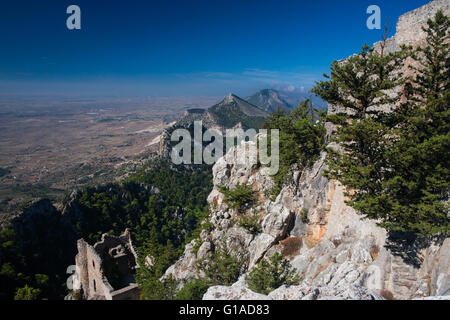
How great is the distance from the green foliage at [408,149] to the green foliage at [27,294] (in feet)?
116

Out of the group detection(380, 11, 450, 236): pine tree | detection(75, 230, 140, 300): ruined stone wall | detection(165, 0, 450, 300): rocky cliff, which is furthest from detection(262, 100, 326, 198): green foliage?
detection(75, 230, 140, 300): ruined stone wall

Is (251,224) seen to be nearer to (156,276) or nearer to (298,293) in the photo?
(156,276)

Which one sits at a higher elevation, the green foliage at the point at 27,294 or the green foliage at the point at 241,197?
the green foliage at the point at 241,197

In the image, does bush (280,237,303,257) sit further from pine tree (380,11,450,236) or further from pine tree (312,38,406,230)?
pine tree (380,11,450,236)

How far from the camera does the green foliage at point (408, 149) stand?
8.93 metres

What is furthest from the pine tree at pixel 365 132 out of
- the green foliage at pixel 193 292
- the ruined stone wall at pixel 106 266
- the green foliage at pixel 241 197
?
the ruined stone wall at pixel 106 266

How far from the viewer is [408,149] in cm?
912

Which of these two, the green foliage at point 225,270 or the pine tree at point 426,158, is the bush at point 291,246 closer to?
the green foliage at point 225,270

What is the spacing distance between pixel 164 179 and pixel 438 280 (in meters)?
67.7

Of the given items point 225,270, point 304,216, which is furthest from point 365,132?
point 225,270
